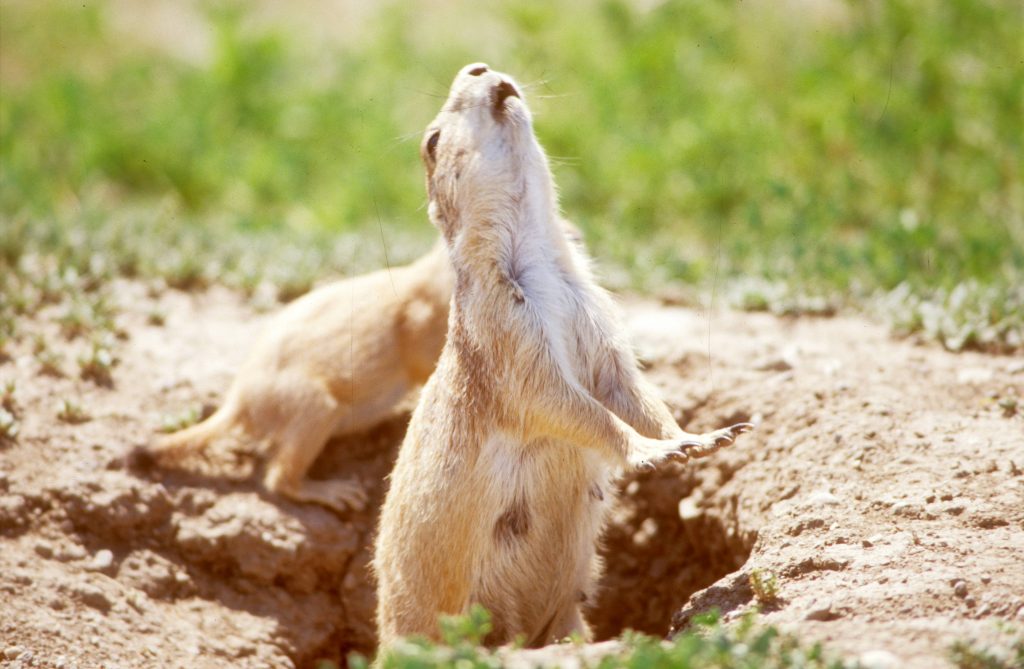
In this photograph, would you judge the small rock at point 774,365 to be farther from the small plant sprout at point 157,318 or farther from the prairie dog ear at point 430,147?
the small plant sprout at point 157,318

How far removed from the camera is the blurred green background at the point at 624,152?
649 cm

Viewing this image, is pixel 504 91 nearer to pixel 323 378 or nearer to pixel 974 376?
pixel 323 378

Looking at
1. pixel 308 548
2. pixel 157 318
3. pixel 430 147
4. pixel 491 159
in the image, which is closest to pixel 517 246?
pixel 491 159

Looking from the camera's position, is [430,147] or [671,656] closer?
[671,656]

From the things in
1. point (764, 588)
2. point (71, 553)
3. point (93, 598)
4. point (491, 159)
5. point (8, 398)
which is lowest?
point (93, 598)

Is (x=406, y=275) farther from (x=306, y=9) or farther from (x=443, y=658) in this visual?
(x=306, y=9)

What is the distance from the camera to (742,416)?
4.87 metres

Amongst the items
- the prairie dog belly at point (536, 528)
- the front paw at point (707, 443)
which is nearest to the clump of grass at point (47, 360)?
the prairie dog belly at point (536, 528)

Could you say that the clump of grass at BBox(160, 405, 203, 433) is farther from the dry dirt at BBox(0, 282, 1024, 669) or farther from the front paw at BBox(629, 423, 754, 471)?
the front paw at BBox(629, 423, 754, 471)

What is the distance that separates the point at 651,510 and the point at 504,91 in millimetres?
2234

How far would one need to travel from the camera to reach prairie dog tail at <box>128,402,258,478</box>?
491cm

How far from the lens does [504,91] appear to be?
3.96m

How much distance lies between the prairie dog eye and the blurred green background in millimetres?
1963

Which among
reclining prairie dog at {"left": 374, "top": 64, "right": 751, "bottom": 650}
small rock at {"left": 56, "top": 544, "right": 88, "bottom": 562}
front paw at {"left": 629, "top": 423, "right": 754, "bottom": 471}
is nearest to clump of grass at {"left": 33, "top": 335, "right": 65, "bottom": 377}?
small rock at {"left": 56, "top": 544, "right": 88, "bottom": 562}
